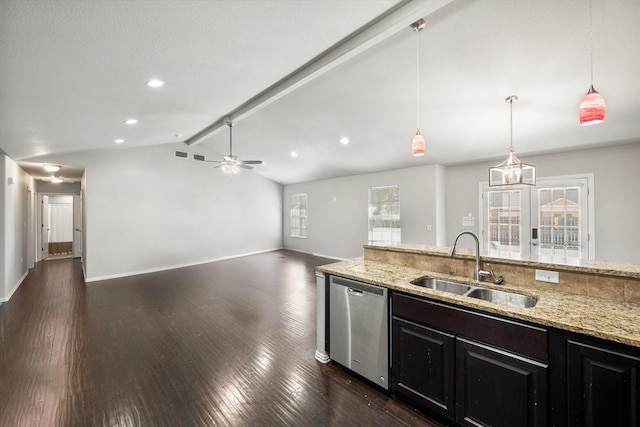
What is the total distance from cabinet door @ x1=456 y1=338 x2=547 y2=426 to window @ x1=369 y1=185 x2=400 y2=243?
5.18 metres

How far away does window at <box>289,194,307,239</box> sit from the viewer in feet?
32.2

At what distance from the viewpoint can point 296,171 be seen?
862 cm

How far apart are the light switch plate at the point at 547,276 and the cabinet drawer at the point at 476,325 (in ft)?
2.32

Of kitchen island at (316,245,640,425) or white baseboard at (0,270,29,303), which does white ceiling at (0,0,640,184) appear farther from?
white baseboard at (0,270,29,303)

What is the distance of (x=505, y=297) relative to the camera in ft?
6.77

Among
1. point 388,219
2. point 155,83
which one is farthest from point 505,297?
point 388,219

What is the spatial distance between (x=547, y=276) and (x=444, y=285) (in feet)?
2.34

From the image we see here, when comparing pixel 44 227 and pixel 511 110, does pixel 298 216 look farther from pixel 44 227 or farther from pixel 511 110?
pixel 44 227

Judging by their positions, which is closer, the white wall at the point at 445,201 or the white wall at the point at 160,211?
the white wall at the point at 445,201

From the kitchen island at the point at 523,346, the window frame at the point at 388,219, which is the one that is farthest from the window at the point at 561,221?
the kitchen island at the point at 523,346

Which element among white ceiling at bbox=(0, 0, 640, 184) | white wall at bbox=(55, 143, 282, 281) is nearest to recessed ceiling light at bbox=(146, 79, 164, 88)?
white ceiling at bbox=(0, 0, 640, 184)

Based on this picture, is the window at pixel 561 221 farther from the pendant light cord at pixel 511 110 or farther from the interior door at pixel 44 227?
the interior door at pixel 44 227

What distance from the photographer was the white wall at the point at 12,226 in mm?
4566

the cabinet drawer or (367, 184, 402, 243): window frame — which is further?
(367, 184, 402, 243): window frame
